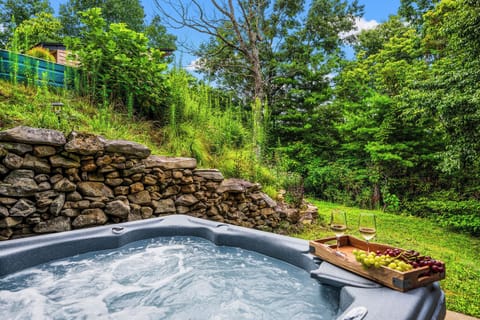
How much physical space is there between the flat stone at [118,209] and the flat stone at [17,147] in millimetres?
851

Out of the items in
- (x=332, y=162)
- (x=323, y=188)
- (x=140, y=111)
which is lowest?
(x=323, y=188)

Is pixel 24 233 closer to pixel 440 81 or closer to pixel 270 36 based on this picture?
pixel 440 81

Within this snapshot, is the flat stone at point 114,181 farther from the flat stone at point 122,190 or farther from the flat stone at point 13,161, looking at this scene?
the flat stone at point 13,161

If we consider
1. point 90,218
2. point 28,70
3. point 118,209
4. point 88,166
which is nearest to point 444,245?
point 118,209

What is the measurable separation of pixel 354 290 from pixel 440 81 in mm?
4329

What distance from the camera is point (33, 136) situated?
238 cm

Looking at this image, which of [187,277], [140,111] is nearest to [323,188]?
[140,111]

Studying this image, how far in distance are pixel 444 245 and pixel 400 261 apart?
10.1ft

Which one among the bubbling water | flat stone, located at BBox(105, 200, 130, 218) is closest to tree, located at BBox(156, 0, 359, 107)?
flat stone, located at BBox(105, 200, 130, 218)

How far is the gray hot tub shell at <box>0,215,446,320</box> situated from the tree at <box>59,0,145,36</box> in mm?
16525

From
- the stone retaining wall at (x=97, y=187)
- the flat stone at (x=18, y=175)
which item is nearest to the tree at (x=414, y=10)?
the stone retaining wall at (x=97, y=187)

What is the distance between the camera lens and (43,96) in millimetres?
3348

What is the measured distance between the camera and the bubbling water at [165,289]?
58.4 inches

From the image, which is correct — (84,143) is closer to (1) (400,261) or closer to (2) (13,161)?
(2) (13,161)
